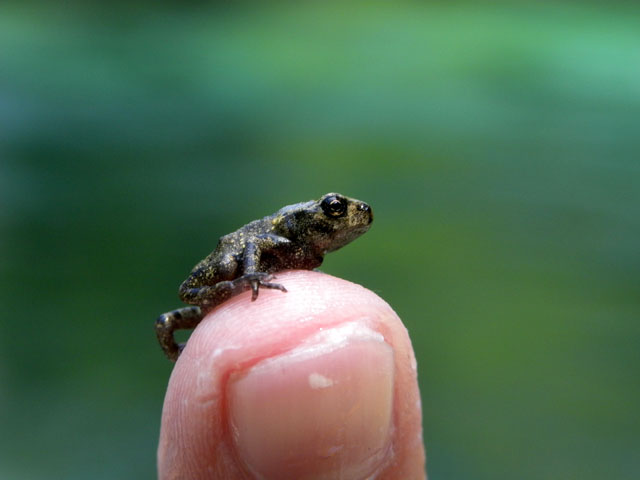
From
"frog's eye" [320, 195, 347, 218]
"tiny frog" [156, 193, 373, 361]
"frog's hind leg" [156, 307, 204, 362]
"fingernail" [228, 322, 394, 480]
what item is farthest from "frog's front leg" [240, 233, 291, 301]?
"frog's hind leg" [156, 307, 204, 362]

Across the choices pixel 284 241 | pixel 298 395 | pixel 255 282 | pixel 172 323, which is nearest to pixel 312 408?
pixel 298 395

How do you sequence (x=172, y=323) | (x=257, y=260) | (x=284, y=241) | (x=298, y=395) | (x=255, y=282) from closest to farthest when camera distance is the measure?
(x=298, y=395) → (x=255, y=282) → (x=257, y=260) → (x=284, y=241) → (x=172, y=323)

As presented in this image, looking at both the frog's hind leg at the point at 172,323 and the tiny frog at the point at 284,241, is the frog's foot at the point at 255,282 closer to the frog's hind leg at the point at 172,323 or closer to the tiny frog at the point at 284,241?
the tiny frog at the point at 284,241

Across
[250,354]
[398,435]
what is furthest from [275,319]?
[398,435]

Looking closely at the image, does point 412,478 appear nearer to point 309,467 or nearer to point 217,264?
point 309,467

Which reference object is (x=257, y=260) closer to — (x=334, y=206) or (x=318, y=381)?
(x=334, y=206)

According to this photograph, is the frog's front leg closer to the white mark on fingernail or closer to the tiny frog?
the tiny frog
